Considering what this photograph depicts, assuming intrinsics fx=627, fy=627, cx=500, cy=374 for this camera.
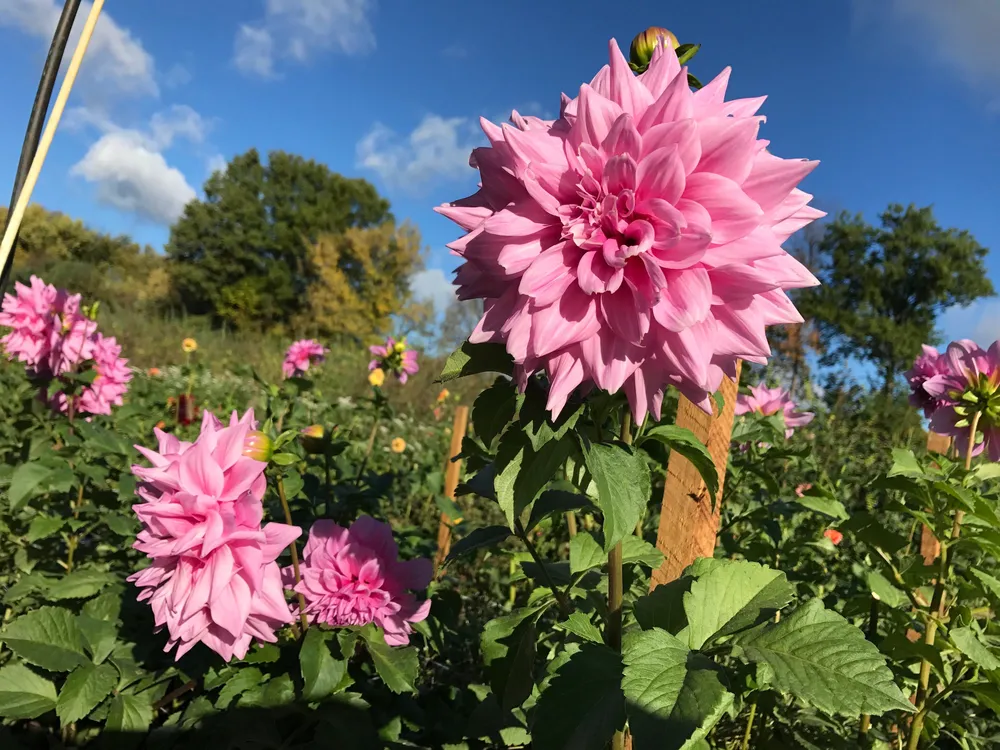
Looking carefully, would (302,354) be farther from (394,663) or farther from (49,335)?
(394,663)

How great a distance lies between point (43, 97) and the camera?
92cm

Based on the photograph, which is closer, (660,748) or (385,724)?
(660,748)

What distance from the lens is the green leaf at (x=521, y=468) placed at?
0.81 meters

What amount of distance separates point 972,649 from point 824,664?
678 mm

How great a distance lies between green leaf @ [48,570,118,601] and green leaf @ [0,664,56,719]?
26 centimetres

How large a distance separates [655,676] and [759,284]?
19.4 inches

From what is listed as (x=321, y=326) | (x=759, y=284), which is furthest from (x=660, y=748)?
(x=321, y=326)

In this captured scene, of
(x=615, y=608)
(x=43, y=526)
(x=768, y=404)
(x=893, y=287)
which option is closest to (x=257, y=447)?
(x=615, y=608)

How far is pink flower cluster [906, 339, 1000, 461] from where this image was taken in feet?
5.10

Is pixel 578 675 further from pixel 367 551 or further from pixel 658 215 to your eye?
pixel 367 551

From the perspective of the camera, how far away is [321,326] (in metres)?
24.9

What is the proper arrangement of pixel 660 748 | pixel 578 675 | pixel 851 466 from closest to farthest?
pixel 660 748
pixel 578 675
pixel 851 466

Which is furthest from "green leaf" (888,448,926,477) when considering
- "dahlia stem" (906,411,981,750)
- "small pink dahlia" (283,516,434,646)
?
"small pink dahlia" (283,516,434,646)

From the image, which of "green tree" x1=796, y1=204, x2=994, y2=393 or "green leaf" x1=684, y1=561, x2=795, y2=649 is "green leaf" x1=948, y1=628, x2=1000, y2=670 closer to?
"green leaf" x1=684, y1=561, x2=795, y2=649
